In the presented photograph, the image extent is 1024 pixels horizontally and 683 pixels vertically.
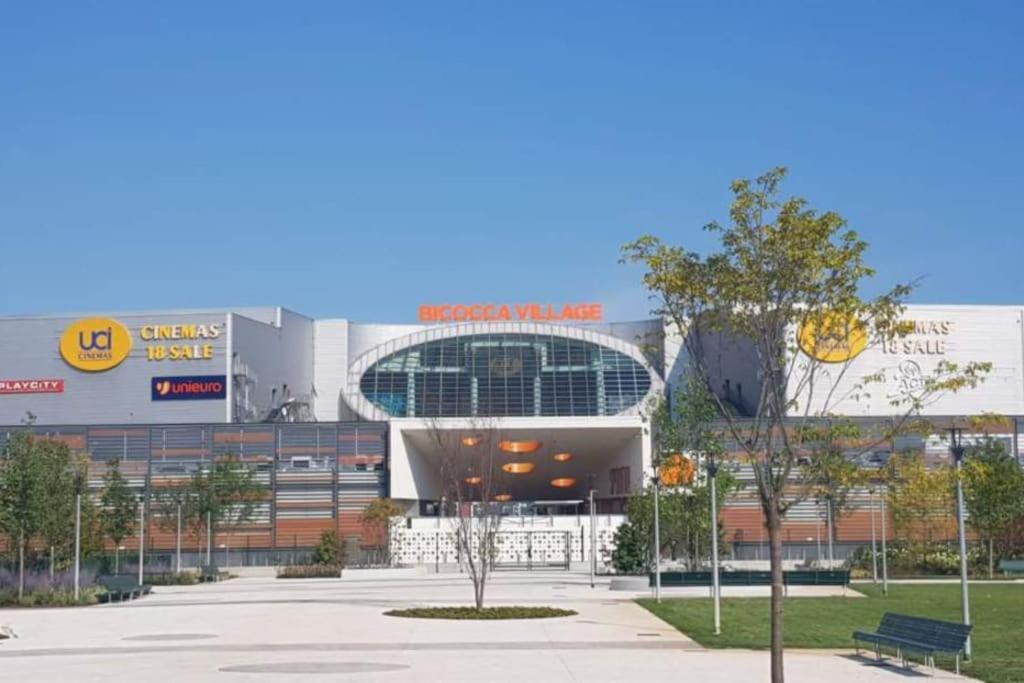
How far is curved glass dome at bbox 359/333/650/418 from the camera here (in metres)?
98.5

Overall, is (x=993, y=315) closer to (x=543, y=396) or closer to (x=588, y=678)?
Answer: (x=543, y=396)

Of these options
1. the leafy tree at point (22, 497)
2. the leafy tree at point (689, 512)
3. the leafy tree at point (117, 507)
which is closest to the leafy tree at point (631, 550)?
the leafy tree at point (689, 512)

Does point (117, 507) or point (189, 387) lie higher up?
point (189, 387)

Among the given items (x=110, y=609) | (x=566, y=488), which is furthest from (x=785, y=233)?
(x=566, y=488)

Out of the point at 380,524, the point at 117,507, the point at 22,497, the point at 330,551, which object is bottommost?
the point at 330,551

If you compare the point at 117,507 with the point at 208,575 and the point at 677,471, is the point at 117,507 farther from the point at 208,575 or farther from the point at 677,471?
the point at 677,471

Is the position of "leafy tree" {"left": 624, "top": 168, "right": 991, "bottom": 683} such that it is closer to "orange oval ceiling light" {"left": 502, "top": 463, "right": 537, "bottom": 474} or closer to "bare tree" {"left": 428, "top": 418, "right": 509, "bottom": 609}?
"bare tree" {"left": 428, "top": 418, "right": 509, "bottom": 609}

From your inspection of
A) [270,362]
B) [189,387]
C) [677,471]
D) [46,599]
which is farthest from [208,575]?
[270,362]

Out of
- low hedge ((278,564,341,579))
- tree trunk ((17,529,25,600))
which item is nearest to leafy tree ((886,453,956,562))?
low hedge ((278,564,341,579))

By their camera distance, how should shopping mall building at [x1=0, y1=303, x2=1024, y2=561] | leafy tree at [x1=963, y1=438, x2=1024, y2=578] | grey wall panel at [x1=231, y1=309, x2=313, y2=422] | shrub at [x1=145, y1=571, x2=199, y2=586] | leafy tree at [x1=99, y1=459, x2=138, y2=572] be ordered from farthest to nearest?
grey wall panel at [x1=231, y1=309, x2=313, y2=422] → shopping mall building at [x1=0, y1=303, x2=1024, y2=561] → leafy tree at [x1=99, y1=459, x2=138, y2=572] → shrub at [x1=145, y1=571, x2=199, y2=586] → leafy tree at [x1=963, y1=438, x2=1024, y2=578]

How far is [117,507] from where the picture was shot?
68.4 metres

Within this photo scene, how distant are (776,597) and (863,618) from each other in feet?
64.3

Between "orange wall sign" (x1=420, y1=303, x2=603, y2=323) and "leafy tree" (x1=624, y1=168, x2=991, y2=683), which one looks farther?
"orange wall sign" (x1=420, y1=303, x2=603, y2=323)

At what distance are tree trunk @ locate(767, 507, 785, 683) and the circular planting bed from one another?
18586 mm
